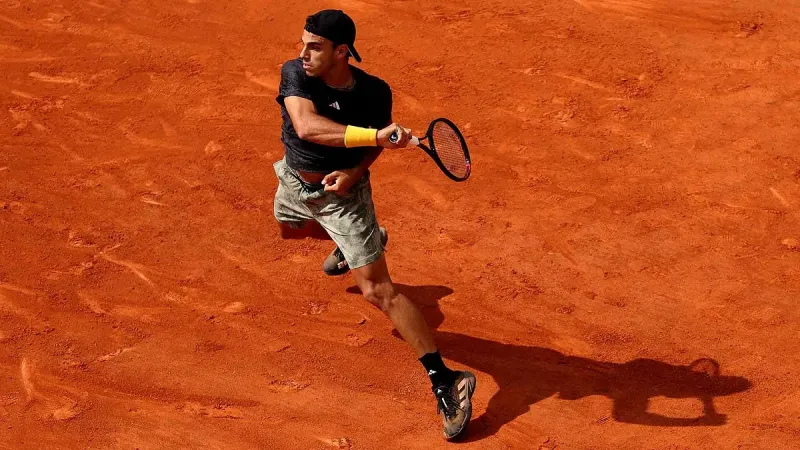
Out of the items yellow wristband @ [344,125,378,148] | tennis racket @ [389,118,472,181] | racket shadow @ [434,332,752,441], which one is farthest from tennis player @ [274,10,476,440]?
racket shadow @ [434,332,752,441]

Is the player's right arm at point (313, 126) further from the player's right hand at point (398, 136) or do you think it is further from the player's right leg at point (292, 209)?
the player's right leg at point (292, 209)

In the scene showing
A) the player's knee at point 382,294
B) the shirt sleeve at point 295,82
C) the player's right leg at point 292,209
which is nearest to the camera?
the shirt sleeve at point 295,82

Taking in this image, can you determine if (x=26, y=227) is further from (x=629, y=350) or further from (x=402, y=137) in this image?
(x=629, y=350)

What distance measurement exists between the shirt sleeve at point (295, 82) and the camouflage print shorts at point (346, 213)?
71cm

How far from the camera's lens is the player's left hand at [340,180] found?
7031 mm

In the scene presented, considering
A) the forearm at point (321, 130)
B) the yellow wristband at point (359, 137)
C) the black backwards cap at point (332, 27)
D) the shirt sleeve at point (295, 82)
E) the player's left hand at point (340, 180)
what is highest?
the black backwards cap at point (332, 27)

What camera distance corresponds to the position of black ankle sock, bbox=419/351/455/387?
23.0ft

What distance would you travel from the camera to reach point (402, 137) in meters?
6.48

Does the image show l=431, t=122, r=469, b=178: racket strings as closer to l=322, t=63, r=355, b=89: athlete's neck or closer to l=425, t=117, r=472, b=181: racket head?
l=425, t=117, r=472, b=181: racket head

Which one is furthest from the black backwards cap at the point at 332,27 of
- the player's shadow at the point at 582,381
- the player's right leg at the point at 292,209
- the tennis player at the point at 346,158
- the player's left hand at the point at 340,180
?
the player's shadow at the point at 582,381

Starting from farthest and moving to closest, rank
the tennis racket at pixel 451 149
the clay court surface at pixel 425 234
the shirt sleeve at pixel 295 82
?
the clay court surface at pixel 425 234 < the tennis racket at pixel 451 149 < the shirt sleeve at pixel 295 82

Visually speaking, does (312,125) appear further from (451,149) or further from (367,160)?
(451,149)

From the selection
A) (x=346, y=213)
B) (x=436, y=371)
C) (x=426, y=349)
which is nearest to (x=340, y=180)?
(x=346, y=213)

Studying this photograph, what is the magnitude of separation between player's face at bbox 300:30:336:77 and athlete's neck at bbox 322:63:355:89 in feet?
0.25
